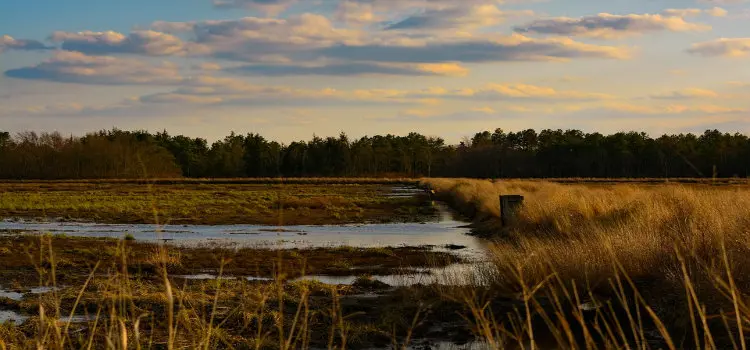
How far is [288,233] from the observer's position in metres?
30.5

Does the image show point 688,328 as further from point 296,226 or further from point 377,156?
point 377,156

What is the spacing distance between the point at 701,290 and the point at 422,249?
13.3m

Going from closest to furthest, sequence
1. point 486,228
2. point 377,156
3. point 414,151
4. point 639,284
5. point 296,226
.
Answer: point 639,284 → point 486,228 → point 296,226 → point 377,156 → point 414,151

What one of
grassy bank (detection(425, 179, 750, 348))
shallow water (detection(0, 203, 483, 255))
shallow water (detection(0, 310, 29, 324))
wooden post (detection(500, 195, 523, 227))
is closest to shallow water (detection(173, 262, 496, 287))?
grassy bank (detection(425, 179, 750, 348))

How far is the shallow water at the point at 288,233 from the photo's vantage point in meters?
25.4

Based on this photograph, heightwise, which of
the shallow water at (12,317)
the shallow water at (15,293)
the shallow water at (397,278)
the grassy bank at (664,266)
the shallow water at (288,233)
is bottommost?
the shallow water at (288,233)

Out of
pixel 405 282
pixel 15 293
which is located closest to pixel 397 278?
pixel 405 282

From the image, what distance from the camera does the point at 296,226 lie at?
34.8m

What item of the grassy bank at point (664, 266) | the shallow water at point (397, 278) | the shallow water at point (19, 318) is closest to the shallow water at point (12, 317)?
the shallow water at point (19, 318)

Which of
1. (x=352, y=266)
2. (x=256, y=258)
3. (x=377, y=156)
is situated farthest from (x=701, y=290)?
(x=377, y=156)

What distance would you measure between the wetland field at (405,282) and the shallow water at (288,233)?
0.08 m

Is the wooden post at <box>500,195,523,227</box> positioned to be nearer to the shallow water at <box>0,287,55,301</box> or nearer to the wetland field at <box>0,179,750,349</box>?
the wetland field at <box>0,179,750,349</box>

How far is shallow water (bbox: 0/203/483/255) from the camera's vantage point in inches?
999

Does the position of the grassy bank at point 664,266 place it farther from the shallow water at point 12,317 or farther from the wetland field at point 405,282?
the shallow water at point 12,317
